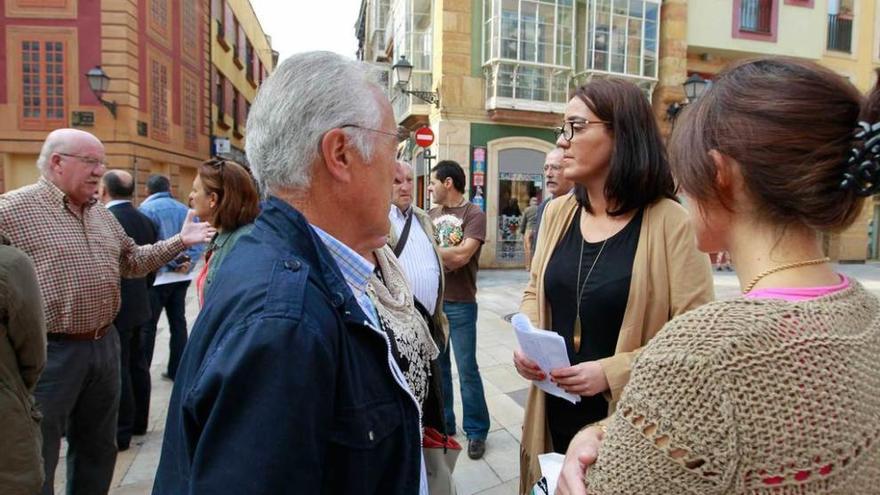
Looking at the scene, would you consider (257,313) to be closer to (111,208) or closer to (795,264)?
(795,264)

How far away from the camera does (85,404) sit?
2.79 meters

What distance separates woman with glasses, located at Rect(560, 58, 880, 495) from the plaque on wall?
1864cm

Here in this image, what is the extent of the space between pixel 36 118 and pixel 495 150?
43.6ft

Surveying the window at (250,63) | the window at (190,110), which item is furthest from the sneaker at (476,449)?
the window at (250,63)

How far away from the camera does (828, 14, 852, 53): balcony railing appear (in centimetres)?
1884

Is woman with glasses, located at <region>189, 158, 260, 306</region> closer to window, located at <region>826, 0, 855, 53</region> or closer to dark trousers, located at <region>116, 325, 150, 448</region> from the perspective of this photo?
dark trousers, located at <region>116, 325, 150, 448</region>

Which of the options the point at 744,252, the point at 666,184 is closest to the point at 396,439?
the point at 744,252

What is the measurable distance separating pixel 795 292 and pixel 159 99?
20478mm

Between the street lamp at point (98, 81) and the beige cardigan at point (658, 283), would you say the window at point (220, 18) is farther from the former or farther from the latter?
the beige cardigan at point (658, 283)

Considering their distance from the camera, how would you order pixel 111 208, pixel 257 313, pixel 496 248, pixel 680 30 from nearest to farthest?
pixel 257 313, pixel 111 208, pixel 496 248, pixel 680 30

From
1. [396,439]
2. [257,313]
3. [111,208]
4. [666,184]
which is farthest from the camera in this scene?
[111,208]

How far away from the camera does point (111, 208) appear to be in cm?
449

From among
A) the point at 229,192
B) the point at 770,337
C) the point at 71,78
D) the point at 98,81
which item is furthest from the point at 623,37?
the point at 770,337

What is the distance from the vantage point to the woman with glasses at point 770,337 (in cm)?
81
